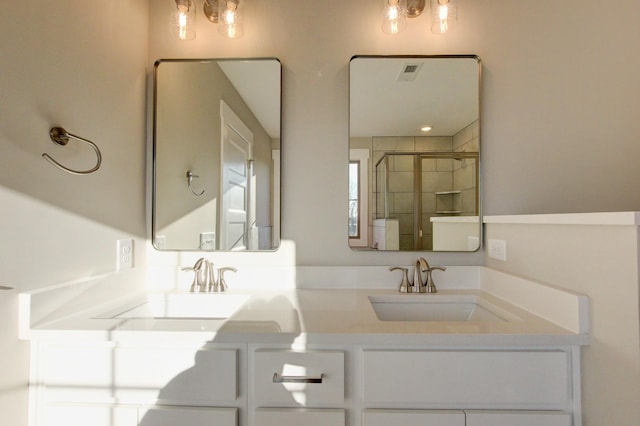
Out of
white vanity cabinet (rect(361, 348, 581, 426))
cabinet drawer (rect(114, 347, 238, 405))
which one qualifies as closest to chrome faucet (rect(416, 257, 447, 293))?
white vanity cabinet (rect(361, 348, 581, 426))

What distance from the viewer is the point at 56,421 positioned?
105 cm

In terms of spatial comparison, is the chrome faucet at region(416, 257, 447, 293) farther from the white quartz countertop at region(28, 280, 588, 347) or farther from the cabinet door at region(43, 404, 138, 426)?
the cabinet door at region(43, 404, 138, 426)

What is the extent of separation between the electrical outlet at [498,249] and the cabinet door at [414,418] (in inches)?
28.8

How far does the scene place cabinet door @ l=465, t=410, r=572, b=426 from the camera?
1003 mm

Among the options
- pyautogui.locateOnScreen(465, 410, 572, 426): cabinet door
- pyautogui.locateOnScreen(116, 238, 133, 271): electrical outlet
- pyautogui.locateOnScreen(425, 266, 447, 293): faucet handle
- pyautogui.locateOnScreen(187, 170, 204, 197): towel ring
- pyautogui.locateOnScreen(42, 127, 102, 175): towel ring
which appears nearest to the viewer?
pyautogui.locateOnScreen(465, 410, 572, 426): cabinet door

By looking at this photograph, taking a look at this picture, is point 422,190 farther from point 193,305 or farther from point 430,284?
point 193,305

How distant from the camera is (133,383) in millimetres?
1049

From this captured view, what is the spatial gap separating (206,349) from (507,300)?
115cm

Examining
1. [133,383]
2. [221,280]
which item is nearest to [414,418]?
[133,383]

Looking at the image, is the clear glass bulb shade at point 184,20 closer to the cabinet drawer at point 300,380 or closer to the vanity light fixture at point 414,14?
the vanity light fixture at point 414,14

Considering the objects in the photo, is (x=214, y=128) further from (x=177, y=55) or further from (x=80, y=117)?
(x=80, y=117)

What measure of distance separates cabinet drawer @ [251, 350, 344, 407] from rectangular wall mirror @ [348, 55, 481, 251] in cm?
72

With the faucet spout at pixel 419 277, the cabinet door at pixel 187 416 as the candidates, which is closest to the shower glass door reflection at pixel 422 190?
the faucet spout at pixel 419 277

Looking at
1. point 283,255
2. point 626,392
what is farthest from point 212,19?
point 626,392
